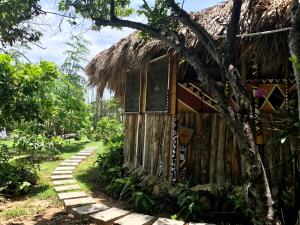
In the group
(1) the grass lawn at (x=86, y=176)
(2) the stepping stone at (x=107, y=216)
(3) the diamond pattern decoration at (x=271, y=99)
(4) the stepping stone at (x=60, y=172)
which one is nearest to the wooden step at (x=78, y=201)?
(2) the stepping stone at (x=107, y=216)

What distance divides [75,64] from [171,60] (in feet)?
43.8

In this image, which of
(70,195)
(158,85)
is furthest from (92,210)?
(158,85)

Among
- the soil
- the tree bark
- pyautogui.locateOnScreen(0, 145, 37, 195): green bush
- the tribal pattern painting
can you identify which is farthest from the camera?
pyautogui.locateOnScreen(0, 145, 37, 195): green bush

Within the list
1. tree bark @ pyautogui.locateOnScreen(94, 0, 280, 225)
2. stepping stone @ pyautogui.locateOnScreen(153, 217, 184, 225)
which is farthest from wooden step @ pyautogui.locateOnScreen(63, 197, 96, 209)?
tree bark @ pyautogui.locateOnScreen(94, 0, 280, 225)

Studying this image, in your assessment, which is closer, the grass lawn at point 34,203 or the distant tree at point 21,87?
the grass lawn at point 34,203

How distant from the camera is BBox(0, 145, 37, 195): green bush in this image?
6.79 meters

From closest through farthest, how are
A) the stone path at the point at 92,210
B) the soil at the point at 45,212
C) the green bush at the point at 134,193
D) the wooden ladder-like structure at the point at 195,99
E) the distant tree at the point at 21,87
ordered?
1. the stone path at the point at 92,210
2. the soil at the point at 45,212
3. the green bush at the point at 134,193
4. the wooden ladder-like structure at the point at 195,99
5. the distant tree at the point at 21,87

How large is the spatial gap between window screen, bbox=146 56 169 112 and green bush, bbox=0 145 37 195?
10.3ft

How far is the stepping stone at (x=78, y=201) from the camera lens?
557 centimetres

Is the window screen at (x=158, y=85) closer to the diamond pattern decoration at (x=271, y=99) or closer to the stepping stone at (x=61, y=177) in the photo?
the diamond pattern decoration at (x=271, y=99)

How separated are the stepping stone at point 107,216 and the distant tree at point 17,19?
10.1ft

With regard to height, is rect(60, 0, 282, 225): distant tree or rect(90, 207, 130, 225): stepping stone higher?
rect(60, 0, 282, 225): distant tree

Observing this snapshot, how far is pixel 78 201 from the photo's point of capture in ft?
19.0

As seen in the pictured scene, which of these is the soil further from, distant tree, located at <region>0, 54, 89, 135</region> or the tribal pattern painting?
distant tree, located at <region>0, 54, 89, 135</region>
